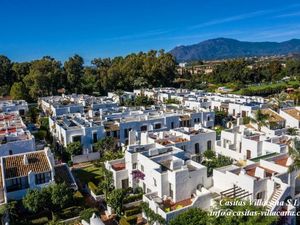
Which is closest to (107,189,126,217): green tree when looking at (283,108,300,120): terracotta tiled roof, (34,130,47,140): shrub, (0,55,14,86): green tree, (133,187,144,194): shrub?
(133,187,144,194): shrub

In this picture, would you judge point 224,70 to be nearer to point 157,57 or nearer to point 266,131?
point 157,57

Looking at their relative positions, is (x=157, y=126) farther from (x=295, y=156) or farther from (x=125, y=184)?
(x=295, y=156)

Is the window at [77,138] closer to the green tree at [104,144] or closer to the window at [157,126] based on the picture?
the green tree at [104,144]

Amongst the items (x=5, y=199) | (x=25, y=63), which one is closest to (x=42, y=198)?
(x=5, y=199)

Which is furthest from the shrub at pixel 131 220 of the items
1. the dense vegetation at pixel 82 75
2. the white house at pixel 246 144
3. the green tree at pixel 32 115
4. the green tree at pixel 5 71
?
the green tree at pixel 5 71

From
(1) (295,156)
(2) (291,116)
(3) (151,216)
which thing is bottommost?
(3) (151,216)

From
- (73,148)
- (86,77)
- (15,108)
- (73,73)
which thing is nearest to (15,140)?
(73,148)
